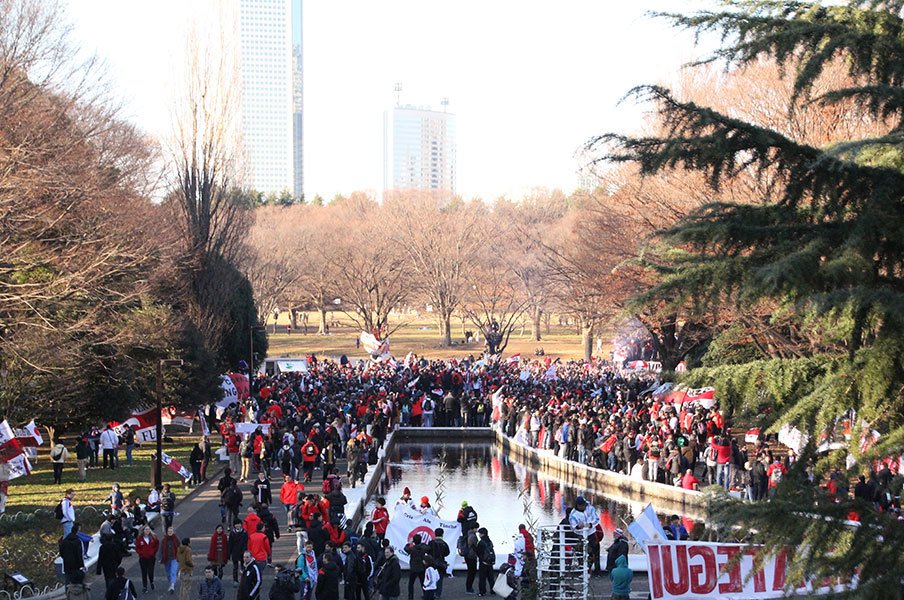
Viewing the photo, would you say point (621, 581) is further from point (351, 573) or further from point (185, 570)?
point (185, 570)

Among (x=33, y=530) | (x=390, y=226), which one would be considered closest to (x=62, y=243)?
(x=33, y=530)

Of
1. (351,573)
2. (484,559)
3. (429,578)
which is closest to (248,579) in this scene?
(351,573)

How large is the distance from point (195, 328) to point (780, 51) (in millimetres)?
33174

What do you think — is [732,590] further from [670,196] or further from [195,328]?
[195,328]

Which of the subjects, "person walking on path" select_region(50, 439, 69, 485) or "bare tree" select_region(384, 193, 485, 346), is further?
"bare tree" select_region(384, 193, 485, 346)

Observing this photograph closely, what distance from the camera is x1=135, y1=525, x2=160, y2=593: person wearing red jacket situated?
1728cm

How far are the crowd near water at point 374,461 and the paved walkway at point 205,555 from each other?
19cm

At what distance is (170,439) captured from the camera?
121 feet

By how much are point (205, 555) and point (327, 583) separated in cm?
586

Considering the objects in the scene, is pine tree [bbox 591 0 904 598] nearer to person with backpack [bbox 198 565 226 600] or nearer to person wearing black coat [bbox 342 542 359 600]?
person with backpack [bbox 198 565 226 600]

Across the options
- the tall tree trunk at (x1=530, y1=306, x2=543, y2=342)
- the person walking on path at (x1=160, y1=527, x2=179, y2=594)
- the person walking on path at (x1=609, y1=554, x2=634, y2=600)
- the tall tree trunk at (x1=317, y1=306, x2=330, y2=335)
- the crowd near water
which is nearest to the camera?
the person walking on path at (x1=609, y1=554, x2=634, y2=600)

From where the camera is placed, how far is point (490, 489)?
31.7 metres

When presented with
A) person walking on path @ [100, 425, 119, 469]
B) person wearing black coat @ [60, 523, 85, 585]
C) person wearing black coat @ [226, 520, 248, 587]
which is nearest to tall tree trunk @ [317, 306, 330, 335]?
person walking on path @ [100, 425, 119, 469]

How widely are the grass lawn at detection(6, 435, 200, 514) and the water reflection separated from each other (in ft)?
20.1
